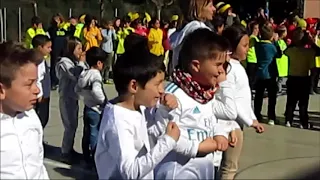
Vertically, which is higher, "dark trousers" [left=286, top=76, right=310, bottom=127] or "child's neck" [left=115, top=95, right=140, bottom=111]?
"child's neck" [left=115, top=95, right=140, bottom=111]

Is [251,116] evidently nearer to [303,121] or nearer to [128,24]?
→ [303,121]

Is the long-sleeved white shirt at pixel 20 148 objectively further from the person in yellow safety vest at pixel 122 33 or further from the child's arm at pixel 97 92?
the person in yellow safety vest at pixel 122 33

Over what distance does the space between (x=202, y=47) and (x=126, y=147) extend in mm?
1015

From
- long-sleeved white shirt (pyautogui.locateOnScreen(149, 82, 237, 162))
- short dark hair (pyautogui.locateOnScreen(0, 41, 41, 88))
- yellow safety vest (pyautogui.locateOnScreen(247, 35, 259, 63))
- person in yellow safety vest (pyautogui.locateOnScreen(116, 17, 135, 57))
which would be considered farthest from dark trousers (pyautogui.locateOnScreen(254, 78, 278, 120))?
short dark hair (pyautogui.locateOnScreen(0, 41, 41, 88))

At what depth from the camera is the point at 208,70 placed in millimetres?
4316

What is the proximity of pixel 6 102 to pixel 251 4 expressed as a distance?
31.3m

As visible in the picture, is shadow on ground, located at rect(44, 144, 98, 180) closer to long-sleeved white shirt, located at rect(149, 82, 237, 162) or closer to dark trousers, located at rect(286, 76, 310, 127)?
long-sleeved white shirt, located at rect(149, 82, 237, 162)

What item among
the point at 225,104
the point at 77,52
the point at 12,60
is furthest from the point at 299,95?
the point at 12,60

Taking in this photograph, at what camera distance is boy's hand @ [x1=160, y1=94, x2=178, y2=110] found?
159 inches

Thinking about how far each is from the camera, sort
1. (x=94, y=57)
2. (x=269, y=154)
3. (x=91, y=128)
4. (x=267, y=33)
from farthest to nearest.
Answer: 1. (x=267, y=33)
2. (x=269, y=154)
3. (x=91, y=128)
4. (x=94, y=57)

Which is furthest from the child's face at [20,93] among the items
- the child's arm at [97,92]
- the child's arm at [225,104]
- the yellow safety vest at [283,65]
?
the yellow safety vest at [283,65]

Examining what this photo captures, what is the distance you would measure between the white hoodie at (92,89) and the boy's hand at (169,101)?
3.50 m

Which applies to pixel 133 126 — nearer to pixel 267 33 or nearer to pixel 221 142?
pixel 221 142

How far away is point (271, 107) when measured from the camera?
1162 centimetres
